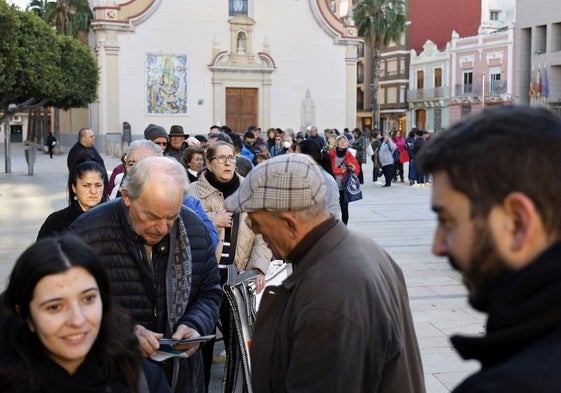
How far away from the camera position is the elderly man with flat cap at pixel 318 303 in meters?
2.28

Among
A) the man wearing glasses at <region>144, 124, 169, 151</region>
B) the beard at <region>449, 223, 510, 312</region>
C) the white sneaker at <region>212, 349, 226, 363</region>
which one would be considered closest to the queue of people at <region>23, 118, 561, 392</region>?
the beard at <region>449, 223, 510, 312</region>

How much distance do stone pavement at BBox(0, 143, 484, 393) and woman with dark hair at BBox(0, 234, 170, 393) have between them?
3.31m

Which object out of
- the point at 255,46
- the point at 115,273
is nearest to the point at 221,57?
the point at 255,46

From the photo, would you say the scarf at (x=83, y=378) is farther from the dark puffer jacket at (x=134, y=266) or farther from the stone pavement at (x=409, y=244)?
the stone pavement at (x=409, y=244)

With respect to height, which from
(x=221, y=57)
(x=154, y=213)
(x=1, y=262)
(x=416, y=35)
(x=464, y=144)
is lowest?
(x=1, y=262)

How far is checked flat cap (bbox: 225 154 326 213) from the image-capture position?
97.3 inches

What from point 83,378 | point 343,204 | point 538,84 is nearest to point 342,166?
point 343,204

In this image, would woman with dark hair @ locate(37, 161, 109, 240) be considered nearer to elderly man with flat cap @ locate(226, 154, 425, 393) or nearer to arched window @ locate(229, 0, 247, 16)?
elderly man with flat cap @ locate(226, 154, 425, 393)

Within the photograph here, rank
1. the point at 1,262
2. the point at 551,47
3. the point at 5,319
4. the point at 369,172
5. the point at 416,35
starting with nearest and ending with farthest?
1. the point at 5,319
2. the point at 1,262
3. the point at 369,172
4. the point at 551,47
5. the point at 416,35

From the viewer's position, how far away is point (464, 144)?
1.31 meters

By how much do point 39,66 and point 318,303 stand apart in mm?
24932

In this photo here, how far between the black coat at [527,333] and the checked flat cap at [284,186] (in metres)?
1.26

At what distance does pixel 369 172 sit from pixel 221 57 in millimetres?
13749

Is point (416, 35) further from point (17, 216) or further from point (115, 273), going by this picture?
point (115, 273)
